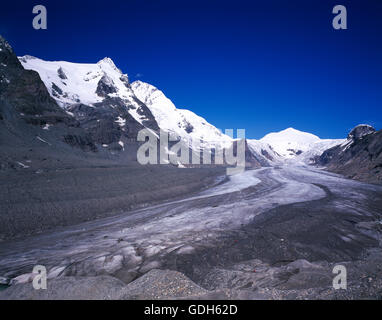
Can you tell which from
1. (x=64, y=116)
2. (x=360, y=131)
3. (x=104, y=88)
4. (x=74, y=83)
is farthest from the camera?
(x=360, y=131)

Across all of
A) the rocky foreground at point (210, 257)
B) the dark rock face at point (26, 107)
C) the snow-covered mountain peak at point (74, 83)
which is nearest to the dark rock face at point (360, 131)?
the rocky foreground at point (210, 257)

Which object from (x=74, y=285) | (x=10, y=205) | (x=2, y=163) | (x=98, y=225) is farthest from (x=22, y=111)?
(x=74, y=285)

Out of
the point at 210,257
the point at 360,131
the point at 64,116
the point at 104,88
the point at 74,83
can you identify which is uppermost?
the point at 74,83

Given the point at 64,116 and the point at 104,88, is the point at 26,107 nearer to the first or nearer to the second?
the point at 64,116

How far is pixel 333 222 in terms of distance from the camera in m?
11.8

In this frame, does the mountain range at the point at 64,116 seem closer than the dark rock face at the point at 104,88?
Yes

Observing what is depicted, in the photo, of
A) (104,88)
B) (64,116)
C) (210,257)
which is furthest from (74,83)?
(210,257)

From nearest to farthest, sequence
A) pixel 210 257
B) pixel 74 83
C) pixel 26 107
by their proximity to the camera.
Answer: pixel 210 257
pixel 26 107
pixel 74 83

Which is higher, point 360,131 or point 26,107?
point 360,131

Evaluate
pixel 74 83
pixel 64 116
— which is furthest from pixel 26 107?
pixel 74 83

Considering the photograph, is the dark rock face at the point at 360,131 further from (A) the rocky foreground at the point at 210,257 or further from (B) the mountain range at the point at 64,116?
(A) the rocky foreground at the point at 210,257

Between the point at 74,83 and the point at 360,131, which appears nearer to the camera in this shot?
the point at 74,83

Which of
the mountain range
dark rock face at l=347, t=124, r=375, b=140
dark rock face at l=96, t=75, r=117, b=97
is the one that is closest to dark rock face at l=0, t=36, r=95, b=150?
the mountain range
